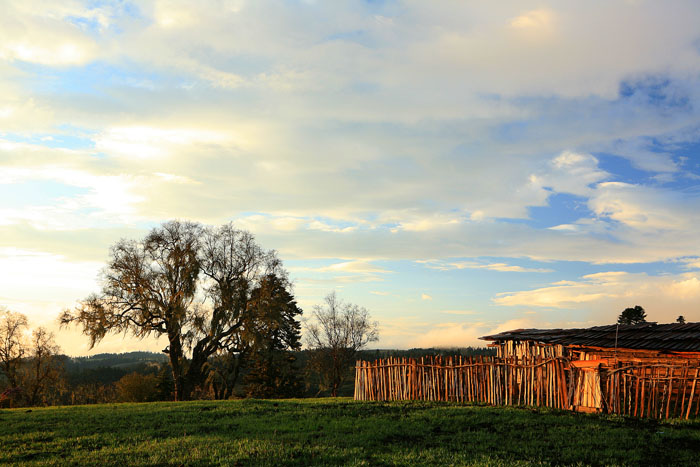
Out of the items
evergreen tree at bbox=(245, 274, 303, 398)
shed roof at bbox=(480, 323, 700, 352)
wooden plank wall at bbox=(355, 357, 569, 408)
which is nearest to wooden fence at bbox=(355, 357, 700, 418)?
wooden plank wall at bbox=(355, 357, 569, 408)

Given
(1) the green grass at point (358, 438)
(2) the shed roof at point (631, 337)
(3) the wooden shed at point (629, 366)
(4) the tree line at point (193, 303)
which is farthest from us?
(4) the tree line at point (193, 303)

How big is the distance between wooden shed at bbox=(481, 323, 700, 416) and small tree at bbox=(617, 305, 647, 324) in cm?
2032

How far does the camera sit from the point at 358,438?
1209cm

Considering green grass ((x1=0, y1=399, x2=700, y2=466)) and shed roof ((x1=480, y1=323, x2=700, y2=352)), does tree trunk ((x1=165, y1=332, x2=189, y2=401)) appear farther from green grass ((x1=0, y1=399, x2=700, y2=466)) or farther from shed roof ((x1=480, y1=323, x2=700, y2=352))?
shed roof ((x1=480, y1=323, x2=700, y2=352))

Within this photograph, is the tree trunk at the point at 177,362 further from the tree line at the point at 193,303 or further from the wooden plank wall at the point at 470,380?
the wooden plank wall at the point at 470,380

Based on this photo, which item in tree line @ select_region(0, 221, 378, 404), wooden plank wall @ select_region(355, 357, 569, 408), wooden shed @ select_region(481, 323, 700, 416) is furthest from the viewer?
tree line @ select_region(0, 221, 378, 404)

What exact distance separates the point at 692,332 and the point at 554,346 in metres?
5.18

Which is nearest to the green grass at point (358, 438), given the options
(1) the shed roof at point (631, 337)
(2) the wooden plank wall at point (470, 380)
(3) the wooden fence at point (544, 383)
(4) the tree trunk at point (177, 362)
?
(3) the wooden fence at point (544, 383)

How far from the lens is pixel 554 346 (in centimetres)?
1908

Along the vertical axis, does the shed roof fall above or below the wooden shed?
above

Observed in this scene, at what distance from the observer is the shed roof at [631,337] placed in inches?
690

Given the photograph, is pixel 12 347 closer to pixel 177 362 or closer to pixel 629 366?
pixel 177 362

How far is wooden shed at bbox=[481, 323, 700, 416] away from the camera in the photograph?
15477mm

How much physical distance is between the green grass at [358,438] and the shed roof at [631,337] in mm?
3463
